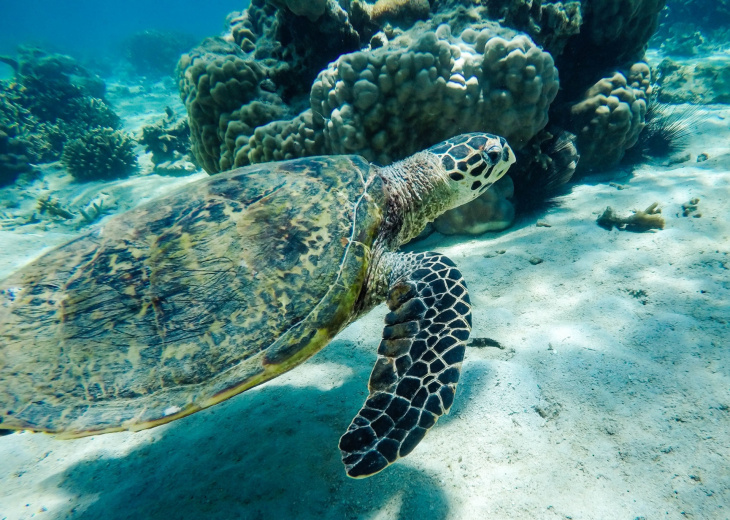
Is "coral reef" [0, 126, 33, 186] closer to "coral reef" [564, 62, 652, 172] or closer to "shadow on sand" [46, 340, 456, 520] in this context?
"shadow on sand" [46, 340, 456, 520]

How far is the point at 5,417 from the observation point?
205 centimetres

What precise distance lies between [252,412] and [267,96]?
5165mm

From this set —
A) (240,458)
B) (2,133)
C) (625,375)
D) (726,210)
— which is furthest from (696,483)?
(2,133)

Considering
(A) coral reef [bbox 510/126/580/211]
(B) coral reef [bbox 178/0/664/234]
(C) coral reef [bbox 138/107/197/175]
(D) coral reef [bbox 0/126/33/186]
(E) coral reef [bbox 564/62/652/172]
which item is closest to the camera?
(B) coral reef [bbox 178/0/664/234]

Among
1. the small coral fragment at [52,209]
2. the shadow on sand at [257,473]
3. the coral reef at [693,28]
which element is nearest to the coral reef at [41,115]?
the small coral fragment at [52,209]

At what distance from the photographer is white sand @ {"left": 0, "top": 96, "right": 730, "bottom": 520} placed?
6.45 ft

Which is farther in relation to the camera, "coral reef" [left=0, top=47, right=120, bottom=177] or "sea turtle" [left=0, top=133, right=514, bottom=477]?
"coral reef" [left=0, top=47, right=120, bottom=177]

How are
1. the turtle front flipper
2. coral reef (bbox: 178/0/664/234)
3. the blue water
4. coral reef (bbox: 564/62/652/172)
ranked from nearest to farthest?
the turtle front flipper, coral reef (bbox: 178/0/664/234), coral reef (bbox: 564/62/652/172), the blue water

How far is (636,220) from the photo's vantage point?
4.21 m

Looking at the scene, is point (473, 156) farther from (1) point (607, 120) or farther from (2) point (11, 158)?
(2) point (11, 158)

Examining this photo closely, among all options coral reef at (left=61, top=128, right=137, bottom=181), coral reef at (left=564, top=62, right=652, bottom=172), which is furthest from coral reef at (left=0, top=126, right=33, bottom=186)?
coral reef at (left=564, top=62, right=652, bottom=172)

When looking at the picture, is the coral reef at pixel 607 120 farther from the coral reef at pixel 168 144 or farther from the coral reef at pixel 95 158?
the coral reef at pixel 95 158

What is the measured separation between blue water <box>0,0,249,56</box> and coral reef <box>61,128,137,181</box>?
200 ft

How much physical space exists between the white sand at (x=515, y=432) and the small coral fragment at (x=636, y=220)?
1.03ft
